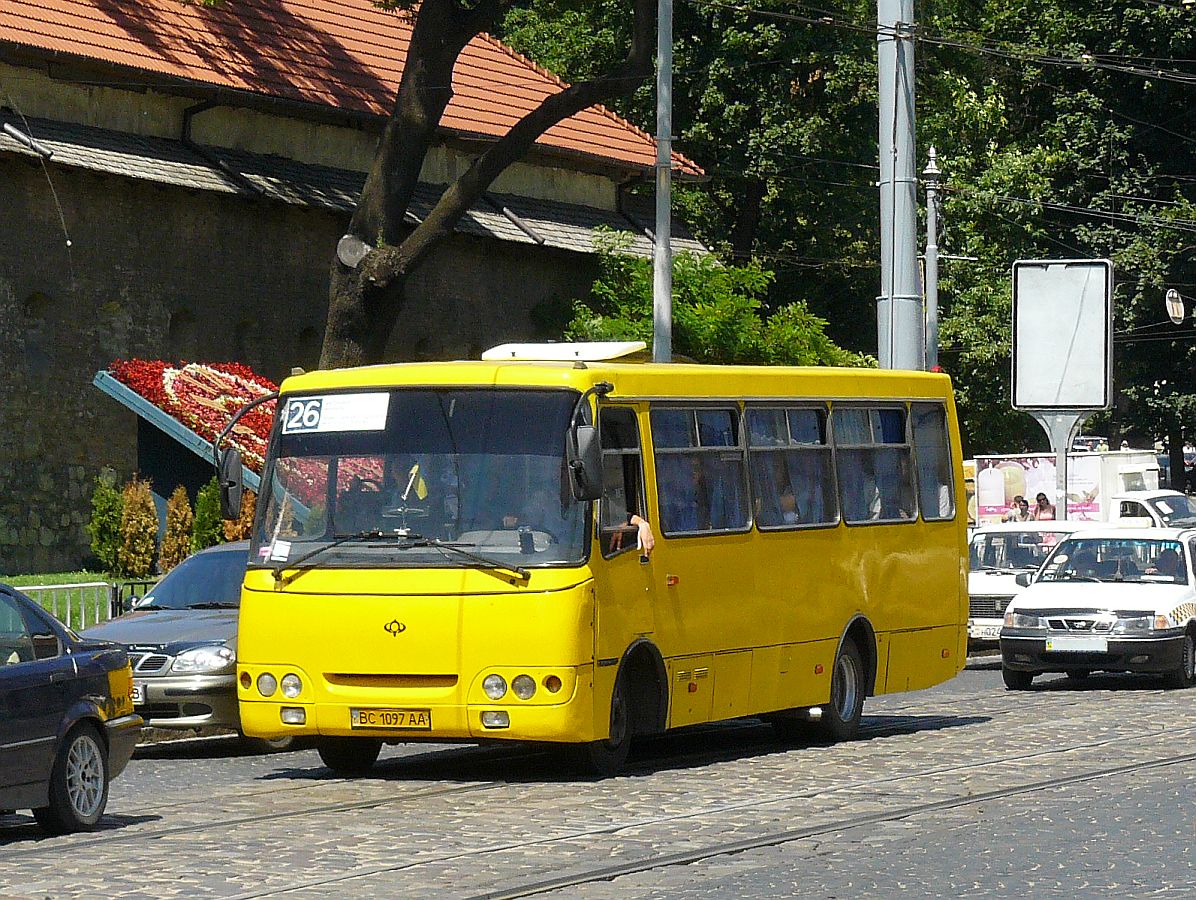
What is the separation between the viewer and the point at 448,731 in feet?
44.7

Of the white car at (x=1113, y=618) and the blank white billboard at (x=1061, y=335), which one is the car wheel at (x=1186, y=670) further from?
the blank white billboard at (x=1061, y=335)

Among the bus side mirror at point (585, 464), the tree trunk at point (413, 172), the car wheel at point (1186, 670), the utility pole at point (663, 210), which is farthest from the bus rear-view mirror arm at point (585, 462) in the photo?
the utility pole at point (663, 210)

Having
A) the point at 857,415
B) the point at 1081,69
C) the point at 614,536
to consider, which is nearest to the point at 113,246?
the point at 857,415

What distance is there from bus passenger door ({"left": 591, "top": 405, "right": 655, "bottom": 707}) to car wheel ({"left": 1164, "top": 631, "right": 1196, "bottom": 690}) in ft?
32.1

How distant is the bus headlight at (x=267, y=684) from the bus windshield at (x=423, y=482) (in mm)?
711

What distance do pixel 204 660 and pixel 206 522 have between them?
10.6 m

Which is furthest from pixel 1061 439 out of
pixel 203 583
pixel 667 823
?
pixel 667 823

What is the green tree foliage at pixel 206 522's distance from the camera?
87.9ft

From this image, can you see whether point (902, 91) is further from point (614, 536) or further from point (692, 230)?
point (692, 230)

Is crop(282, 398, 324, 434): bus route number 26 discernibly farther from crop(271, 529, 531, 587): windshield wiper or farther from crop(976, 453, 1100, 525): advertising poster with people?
crop(976, 453, 1100, 525): advertising poster with people

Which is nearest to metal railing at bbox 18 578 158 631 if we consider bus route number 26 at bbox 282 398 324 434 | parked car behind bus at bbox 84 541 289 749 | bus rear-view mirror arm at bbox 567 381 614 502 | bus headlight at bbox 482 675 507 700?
parked car behind bus at bbox 84 541 289 749

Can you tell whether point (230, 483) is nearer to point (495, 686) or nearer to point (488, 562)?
point (488, 562)

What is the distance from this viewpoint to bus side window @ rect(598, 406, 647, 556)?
14.1 meters

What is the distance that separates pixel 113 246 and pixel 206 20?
16.7 ft
